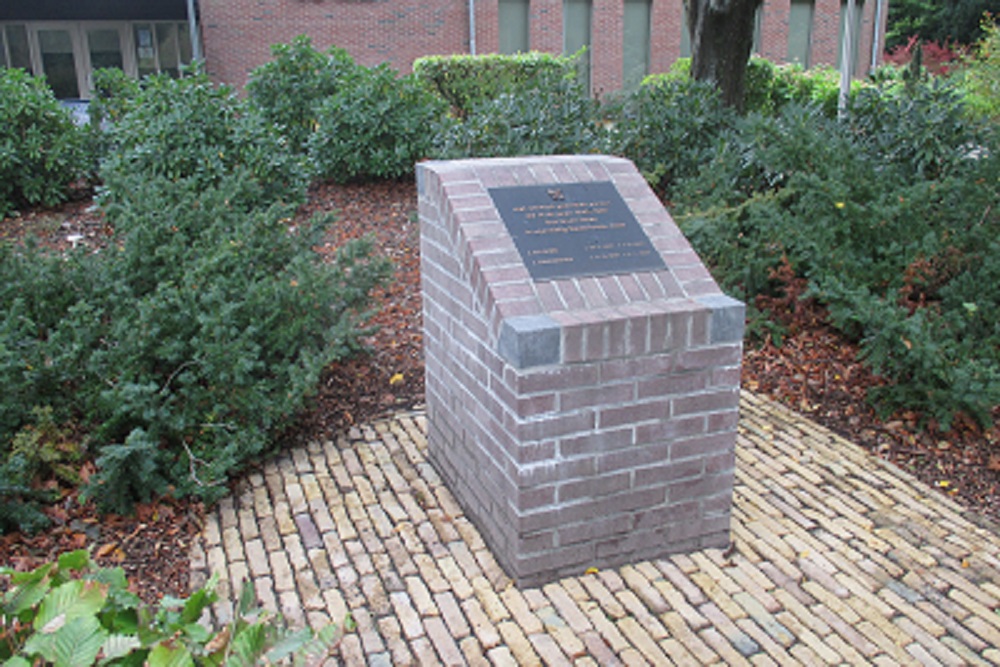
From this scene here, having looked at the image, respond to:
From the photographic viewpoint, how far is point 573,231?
3.32 metres

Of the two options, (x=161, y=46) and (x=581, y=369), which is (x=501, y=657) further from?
(x=161, y=46)

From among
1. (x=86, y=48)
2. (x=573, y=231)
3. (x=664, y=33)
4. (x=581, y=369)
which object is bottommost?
(x=581, y=369)

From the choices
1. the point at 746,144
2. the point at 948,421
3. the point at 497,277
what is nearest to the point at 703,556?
the point at 497,277

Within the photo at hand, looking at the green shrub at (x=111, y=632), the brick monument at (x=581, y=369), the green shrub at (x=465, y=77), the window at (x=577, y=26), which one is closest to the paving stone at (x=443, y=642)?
the brick monument at (x=581, y=369)

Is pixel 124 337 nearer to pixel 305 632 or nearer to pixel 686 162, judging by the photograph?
pixel 305 632

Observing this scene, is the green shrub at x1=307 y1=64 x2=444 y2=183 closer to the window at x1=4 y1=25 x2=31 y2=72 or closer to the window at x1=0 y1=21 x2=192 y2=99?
the window at x1=0 y1=21 x2=192 y2=99

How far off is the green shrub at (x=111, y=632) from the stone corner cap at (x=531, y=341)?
1308 mm

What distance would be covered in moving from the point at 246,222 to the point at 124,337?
1.16 meters

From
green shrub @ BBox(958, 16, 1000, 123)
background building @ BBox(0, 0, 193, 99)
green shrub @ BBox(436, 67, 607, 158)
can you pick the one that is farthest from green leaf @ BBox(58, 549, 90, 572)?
background building @ BBox(0, 0, 193, 99)

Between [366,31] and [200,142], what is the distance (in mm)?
14168

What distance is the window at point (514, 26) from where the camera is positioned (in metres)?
21.3

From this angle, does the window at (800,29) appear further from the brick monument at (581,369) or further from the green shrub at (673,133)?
the brick monument at (581,369)

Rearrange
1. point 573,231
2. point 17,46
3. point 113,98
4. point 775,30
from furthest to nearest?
point 775,30
point 17,46
point 113,98
point 573,231

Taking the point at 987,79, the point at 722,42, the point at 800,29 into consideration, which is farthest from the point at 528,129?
the point at 800,29
